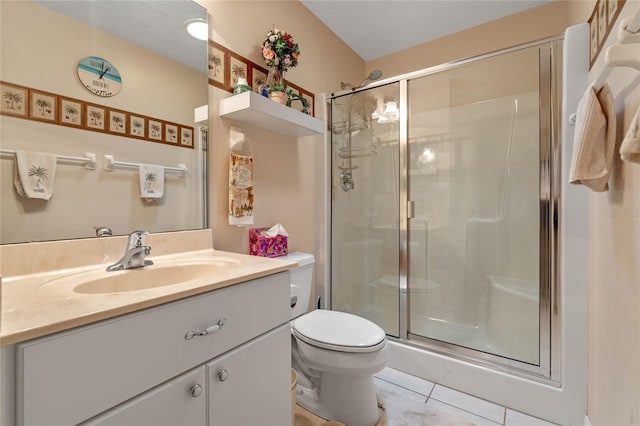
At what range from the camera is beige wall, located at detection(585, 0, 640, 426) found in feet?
2.57

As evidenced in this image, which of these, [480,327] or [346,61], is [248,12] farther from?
[480,327]

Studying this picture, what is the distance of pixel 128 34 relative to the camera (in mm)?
1088

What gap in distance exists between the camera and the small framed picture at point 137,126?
3.60ft

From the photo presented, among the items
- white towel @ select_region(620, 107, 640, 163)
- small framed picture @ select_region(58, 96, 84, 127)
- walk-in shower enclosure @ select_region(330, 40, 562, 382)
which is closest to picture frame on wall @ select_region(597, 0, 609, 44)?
walk-in shower enclosure @ select_region(330, 40, 562, 382)

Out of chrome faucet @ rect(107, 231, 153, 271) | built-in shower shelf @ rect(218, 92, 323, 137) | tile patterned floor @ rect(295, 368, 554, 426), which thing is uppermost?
built-in shower shelf @ rect(218, 92, 323, 137)

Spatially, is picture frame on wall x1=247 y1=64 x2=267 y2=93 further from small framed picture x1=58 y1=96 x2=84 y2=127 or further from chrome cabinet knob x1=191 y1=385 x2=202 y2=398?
chrome cabinet knob x1=191 y1=385 x2=202 y2=398

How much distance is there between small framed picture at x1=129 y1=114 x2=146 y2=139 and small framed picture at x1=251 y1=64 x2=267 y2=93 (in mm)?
657

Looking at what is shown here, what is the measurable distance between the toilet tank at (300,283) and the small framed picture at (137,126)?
0.88 m

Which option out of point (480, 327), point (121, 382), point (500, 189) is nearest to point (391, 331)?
point (480, 327)

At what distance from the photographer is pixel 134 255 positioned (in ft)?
3.15

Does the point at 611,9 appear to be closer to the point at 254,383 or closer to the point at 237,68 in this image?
the point at 237,68

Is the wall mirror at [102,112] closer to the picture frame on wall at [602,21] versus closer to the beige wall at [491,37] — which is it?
the picture frame on wall at [602,21]

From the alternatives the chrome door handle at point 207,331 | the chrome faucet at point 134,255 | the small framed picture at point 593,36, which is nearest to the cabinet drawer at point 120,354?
the chrome door handle at point 207,331

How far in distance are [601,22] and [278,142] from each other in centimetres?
151
